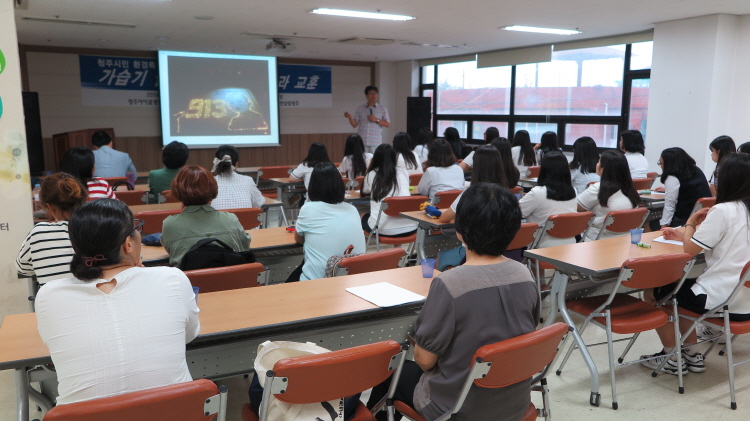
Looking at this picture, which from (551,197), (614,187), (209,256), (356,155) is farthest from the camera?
(356,155)

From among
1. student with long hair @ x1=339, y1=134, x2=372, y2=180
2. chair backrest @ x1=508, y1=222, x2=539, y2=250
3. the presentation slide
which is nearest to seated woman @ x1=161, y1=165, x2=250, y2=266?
chair backrest @ x1=508, y1=222, x2=539, y2=250

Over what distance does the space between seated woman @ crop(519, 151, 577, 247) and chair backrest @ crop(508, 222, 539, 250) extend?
29cm

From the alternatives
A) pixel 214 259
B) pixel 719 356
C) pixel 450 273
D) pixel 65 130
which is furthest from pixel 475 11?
pixel 65 130

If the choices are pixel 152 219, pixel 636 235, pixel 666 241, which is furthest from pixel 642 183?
pixel 152 219

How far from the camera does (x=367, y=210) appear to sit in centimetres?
581

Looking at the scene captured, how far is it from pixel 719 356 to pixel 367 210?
337 centimetres

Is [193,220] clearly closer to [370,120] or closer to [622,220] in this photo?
[622,220]

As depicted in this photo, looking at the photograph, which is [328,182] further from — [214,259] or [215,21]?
[215,21]

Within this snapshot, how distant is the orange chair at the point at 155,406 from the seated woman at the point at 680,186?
4.40 meters

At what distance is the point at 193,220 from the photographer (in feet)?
9.50

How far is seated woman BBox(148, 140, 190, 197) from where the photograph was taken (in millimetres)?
5266

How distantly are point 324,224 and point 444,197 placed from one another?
220 cm

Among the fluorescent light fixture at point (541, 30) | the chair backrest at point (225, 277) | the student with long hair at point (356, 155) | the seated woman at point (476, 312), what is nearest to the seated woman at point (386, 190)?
the student with long hair at point (356, 155)

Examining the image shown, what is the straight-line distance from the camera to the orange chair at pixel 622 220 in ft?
13.4
